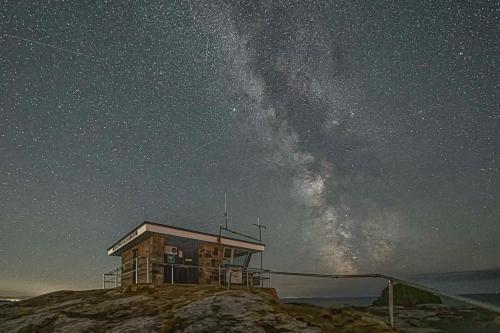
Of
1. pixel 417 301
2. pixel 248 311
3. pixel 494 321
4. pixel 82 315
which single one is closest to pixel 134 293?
pixel 82 315

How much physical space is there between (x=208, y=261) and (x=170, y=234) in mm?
2979

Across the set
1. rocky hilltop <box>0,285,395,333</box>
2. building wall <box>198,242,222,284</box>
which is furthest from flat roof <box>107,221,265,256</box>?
rocky hilltop <box>0,285,395,333</box>

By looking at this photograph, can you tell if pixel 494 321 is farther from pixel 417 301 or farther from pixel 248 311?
pixel 248 311

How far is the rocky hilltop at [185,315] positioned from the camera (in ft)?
26.8

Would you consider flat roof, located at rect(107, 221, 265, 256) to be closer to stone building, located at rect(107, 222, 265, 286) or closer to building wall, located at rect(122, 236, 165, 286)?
stone building, located at rect(107, 222, 265, 286)

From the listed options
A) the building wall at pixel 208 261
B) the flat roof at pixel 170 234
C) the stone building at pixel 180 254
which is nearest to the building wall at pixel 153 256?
the stone building at pixel 180 254

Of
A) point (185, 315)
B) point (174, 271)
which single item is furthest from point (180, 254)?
point (185, 315)

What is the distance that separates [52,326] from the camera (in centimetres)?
978

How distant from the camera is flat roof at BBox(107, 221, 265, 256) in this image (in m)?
18.6

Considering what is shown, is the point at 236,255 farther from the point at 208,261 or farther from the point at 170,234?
the point at 170,234

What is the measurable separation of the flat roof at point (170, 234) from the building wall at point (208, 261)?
1.44 feet

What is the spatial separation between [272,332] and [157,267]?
12.1 metres

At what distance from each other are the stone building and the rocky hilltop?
6182 mm

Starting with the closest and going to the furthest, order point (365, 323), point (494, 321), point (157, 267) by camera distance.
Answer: point (365, 323)
point (157, 267)
point (494, 321)
